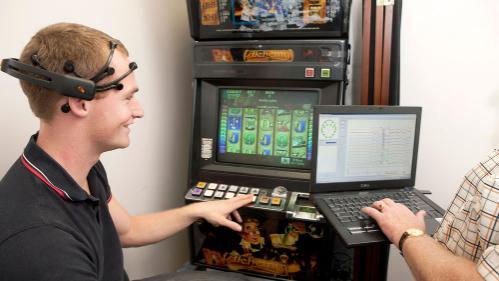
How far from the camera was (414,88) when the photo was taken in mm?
1693

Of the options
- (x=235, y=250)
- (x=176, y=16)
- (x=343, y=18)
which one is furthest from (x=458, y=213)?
(x=176, y=16)

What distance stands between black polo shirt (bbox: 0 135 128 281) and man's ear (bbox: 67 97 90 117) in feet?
0.41

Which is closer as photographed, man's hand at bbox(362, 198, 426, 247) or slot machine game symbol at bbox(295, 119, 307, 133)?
man's hand at bbox(362, 198, 426, 247)

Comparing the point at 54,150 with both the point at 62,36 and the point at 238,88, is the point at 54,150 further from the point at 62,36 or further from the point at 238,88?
the point at 238,88

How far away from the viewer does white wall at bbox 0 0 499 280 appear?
5.09 ft

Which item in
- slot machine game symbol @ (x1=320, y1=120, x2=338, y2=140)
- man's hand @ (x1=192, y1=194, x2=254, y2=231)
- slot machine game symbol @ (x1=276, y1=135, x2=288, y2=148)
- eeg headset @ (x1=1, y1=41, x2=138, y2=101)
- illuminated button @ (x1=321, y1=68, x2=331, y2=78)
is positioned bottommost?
man's hand @ (x1=192, y1=194, x2=254, y2=231)

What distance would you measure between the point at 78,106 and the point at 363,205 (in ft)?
2.99

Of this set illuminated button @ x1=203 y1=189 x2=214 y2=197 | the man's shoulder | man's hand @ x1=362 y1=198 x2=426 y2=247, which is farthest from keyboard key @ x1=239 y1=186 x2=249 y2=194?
the man's shoulder

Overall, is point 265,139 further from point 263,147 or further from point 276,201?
point 276,201

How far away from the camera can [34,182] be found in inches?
31.7

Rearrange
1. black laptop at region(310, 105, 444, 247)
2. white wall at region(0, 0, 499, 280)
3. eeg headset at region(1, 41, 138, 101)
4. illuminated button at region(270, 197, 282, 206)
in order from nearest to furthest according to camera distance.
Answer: eeg headset at region(1, 41, 138, 101), black laptop at region(310, 105, 444, 247), illuminated button at region(270, 197, 282, 206), white wall at region(0, 0, 499, 280)

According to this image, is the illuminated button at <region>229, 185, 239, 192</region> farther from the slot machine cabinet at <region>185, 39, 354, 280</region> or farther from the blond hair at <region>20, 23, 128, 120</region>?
the blond hair at <region>20, 23, 128, 120</region>

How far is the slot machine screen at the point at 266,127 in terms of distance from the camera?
144cm

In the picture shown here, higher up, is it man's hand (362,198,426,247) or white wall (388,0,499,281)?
white wall (388,0,499,281)
